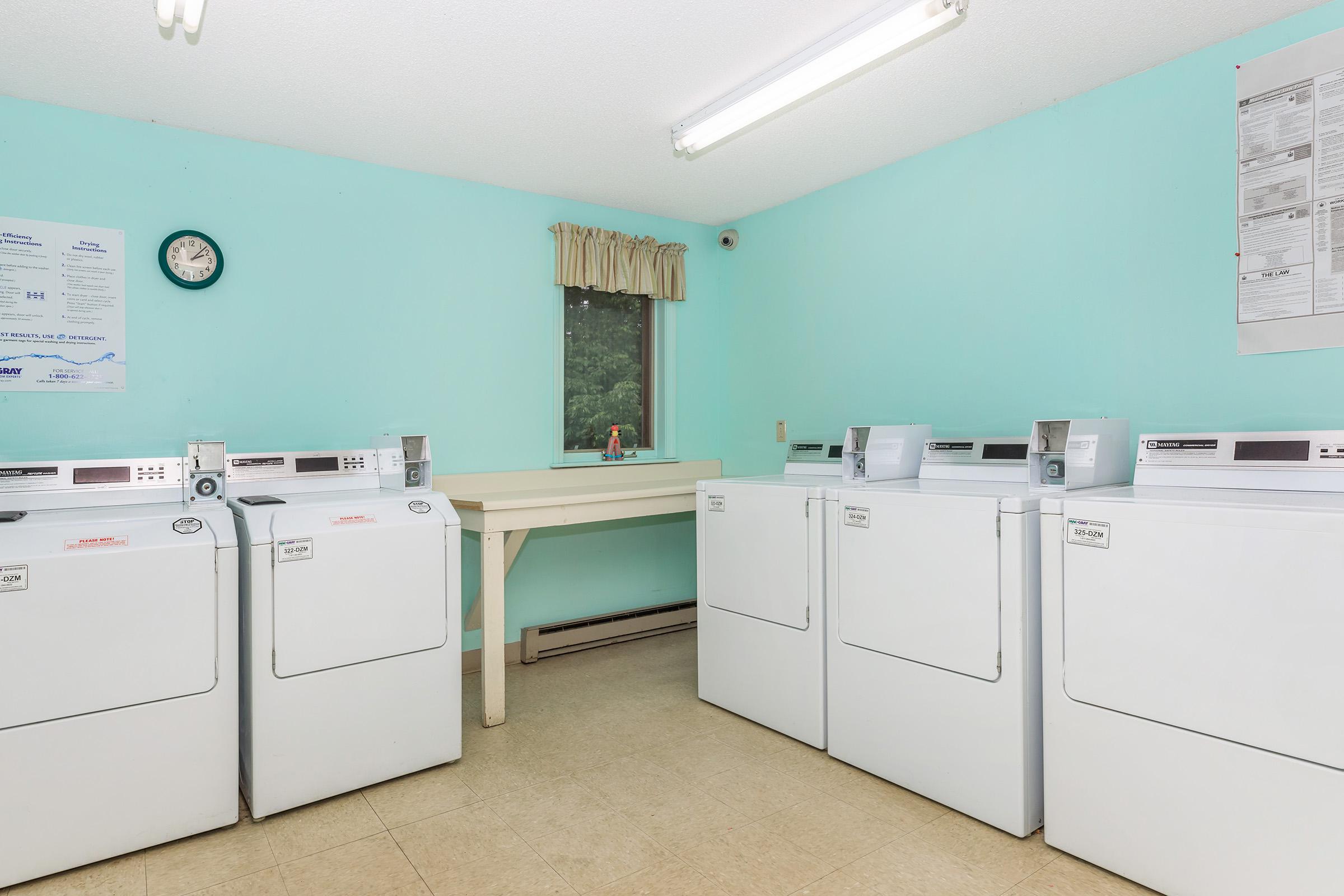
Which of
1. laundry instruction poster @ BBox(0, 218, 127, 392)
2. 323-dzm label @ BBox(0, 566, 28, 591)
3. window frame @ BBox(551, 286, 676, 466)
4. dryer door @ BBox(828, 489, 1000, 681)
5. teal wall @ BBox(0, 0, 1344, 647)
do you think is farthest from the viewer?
window frame @ BBox(551, 286, 676, 466)

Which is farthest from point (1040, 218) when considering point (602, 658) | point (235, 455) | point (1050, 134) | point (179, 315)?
point (179, 315)

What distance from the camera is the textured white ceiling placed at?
7.75ft

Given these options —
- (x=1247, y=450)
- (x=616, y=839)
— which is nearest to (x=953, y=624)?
(x=1247, y=450)

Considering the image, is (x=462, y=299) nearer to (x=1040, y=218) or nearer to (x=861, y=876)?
(x=1040, y=218)

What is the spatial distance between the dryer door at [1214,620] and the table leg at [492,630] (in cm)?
225

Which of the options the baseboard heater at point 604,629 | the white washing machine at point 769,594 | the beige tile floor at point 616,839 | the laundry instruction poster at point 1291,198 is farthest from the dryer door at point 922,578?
the baseboard heater at point 604,629

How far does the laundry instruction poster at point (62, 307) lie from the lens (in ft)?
9.43

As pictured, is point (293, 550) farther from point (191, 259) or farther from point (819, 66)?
point (819, 66)

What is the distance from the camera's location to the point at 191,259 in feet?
10.4

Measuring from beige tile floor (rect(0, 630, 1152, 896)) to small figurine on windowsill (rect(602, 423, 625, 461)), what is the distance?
1.81 meters

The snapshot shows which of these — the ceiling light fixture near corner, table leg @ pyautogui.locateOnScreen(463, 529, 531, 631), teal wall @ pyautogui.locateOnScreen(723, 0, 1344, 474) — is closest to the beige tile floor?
table leg @ pyautogui.locateOnScreen(463, 529, 531, 631)

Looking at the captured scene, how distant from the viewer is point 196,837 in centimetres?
235

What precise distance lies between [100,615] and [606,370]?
288 centimetres

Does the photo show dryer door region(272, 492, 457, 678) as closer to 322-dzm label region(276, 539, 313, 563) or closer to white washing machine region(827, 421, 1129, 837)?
322-dzm label region(276, 539, 313, 563)
